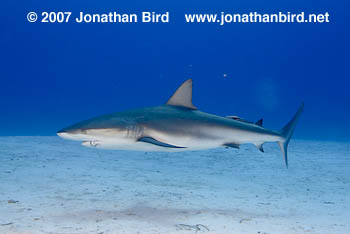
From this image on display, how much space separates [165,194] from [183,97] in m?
1.84

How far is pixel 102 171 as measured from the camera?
7.36 m

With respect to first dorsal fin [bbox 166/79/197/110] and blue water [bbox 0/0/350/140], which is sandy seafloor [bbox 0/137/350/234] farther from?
blue water [bbox 0/0/350/140]

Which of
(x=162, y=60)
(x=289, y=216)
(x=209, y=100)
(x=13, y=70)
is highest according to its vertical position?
(x=162, y=60)

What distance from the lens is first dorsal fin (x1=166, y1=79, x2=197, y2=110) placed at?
4906 millimetres

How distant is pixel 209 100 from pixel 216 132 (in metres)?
74.5

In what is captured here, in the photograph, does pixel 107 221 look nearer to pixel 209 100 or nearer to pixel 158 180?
pixel 158 180

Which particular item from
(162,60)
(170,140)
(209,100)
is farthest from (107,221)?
(162,60)

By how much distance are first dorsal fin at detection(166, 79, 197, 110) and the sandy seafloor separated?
1525 millimetres

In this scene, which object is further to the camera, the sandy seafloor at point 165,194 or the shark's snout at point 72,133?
the sandy seafloor at point 165,194

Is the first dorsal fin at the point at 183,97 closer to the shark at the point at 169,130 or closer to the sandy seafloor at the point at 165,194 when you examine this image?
the shark at the point at 169,130

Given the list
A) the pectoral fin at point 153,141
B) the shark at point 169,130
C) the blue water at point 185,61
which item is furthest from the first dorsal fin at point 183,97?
the blue water at point 185,61

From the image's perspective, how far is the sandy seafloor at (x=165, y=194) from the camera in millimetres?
4238

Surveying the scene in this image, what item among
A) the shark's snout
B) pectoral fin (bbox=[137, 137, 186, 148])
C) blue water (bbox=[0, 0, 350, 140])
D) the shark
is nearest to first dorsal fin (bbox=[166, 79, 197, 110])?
the shark

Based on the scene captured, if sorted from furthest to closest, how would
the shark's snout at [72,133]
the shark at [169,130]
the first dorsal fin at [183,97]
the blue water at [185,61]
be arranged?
the blue water at [185,61]
the first dorsal fin at [183,97]
the shark at [169,130]
the shark's snout at [72,133]
